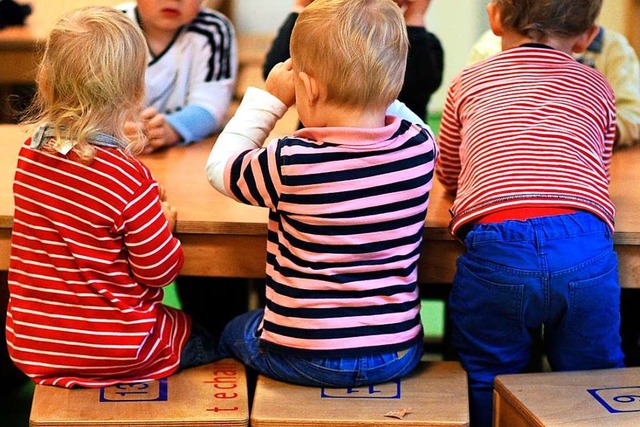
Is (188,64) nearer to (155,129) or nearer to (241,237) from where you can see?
(155,129)

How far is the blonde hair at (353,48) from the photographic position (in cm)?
153

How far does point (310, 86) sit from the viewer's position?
5.18 ft

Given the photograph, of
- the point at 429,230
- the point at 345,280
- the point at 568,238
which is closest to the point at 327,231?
the point at 345,280

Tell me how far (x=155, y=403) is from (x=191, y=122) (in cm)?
77

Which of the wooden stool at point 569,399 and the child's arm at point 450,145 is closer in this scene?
the wooden stool at point 569,399

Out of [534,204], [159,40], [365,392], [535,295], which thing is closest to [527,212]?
[534,204]

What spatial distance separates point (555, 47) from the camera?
184cm

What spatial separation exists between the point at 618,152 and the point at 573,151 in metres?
0.48

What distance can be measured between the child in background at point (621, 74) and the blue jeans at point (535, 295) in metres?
0.53

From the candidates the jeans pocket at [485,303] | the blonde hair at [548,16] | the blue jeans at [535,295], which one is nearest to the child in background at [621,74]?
the blonde hair at [548,16]

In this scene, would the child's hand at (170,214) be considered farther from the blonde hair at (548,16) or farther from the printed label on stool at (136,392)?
the blonde hair at (548,16)

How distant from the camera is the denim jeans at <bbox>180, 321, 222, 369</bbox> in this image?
5.75 ft

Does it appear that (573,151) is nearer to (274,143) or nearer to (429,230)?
(429,230)

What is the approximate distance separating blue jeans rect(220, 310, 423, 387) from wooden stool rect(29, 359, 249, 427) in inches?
1.7
